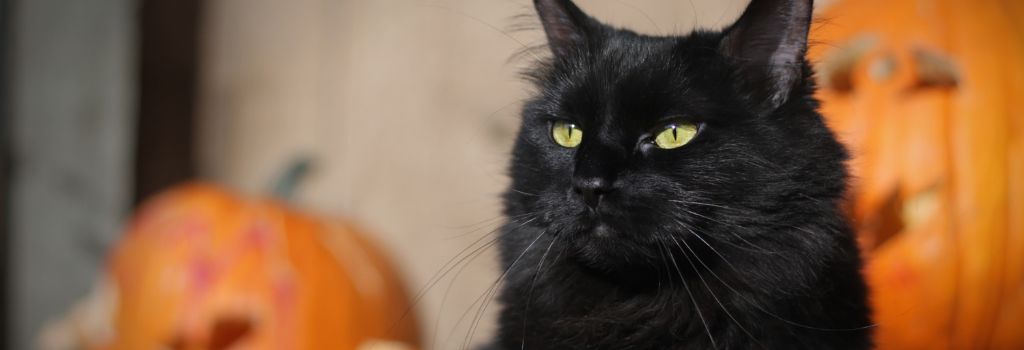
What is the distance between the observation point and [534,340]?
3.99 feet

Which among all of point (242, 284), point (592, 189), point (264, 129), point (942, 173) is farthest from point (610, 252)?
point (264, 129)

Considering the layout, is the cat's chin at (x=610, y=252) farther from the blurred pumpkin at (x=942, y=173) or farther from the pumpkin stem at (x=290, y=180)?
the pumpkin stem at (x=290, y=180)

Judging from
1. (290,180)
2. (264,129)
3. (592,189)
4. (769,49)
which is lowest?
(290,180)

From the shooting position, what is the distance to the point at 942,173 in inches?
61.6

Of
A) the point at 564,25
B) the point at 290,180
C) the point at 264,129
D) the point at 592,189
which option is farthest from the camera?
the point at 264,129

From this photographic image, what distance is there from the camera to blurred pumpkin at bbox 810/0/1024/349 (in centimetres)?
155

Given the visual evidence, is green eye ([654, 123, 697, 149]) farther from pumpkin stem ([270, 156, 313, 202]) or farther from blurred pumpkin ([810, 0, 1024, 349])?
pumpkin stem ([270, 156, 313, 202])

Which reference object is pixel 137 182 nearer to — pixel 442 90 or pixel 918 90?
pixel 442 90

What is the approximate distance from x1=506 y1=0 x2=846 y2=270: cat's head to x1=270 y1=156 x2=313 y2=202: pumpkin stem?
155 cm

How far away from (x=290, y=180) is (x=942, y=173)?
1.83m

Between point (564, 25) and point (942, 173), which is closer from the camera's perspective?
point (564, 25)

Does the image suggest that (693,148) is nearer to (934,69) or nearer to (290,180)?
(934,69)

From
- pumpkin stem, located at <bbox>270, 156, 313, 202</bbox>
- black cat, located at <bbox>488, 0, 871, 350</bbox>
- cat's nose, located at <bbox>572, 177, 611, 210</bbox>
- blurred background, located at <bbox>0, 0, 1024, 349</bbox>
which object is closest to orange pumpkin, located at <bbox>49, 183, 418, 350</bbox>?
blurred background, located at <bbox>0, 0, 1024, 349</bbox>

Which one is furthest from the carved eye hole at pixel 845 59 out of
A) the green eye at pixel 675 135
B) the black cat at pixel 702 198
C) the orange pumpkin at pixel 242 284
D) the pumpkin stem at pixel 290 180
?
the pumpkin stem at pixel 290 180
